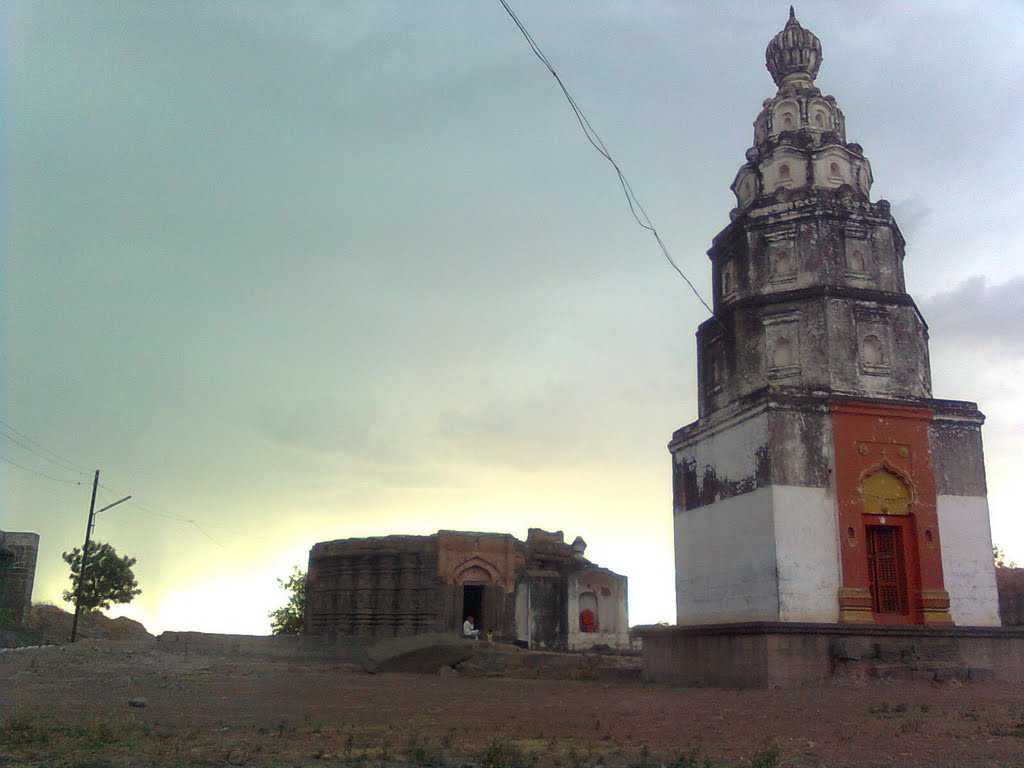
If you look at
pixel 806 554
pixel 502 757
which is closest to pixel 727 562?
pixel 806 554

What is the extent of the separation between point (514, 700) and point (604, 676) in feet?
20.4

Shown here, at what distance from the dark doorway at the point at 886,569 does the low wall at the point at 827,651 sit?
2.91 ft

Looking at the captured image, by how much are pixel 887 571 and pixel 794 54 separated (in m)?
10.8

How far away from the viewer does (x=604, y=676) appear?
17844mm

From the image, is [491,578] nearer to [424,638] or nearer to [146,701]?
[424,638]

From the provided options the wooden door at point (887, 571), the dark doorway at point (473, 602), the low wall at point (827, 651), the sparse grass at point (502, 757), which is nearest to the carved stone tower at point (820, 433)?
the wooden door at point (887, 571)

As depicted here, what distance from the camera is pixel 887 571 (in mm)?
15398

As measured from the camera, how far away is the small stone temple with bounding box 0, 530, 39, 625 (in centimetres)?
3109

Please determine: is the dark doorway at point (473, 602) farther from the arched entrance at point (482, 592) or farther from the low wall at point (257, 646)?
the low wall at point (257, 646)

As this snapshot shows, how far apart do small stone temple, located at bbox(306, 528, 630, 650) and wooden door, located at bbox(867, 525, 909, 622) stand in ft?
40.6

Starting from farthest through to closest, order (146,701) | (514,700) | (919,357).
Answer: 1. (919,357)
2. (514,700)
3. (146,701)

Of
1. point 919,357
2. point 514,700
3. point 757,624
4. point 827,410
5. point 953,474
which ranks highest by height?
point 919,357

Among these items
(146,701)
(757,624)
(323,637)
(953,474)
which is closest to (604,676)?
(757,624)

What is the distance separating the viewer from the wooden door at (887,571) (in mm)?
15164
